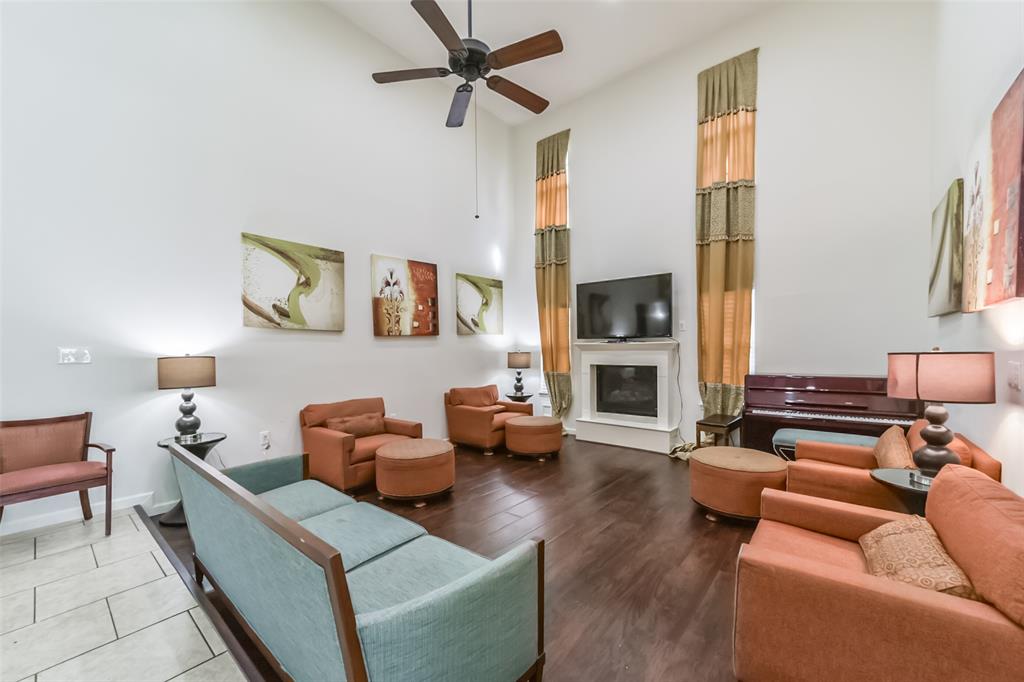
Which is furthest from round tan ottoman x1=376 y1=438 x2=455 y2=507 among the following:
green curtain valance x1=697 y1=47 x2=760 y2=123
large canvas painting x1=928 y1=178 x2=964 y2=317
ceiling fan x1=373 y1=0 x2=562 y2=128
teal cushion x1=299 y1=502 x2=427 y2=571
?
green curtain valance x1=697 y1=47 x2=760 y2=123

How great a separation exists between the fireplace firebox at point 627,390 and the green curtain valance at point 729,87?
10.1ft

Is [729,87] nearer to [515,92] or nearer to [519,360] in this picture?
[515,92]

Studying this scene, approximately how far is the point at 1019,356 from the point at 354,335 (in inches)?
190

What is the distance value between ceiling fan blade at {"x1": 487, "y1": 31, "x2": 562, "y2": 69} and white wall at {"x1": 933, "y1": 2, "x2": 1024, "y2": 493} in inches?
91.8

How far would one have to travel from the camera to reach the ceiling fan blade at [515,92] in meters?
3.39

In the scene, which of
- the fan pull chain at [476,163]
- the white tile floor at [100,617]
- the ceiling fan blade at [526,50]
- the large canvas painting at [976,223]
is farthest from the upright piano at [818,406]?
the fan pull chain at [476,163]

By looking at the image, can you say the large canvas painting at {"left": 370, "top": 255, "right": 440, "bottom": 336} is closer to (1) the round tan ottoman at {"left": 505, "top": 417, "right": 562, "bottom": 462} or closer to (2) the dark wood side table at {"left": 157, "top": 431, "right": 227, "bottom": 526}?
(1) the round tan ottoman at {"left": 505, "top": 417, "right": 562, "bottom": 462}

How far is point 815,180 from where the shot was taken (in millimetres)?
4125

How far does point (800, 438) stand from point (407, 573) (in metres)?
3.33

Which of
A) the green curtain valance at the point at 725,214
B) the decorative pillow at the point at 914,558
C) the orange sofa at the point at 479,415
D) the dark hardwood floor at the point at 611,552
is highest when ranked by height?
the green curtain valance at the point at 725,214

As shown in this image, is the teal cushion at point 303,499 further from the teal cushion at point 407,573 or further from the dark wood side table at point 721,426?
the dark wood side table at point 721,426

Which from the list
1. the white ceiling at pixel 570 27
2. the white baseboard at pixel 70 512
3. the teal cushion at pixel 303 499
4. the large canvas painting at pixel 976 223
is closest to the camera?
the large canvas painting at pixel 976 223

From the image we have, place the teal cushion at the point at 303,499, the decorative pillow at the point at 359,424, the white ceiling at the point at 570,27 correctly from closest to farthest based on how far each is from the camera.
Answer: the teal cushion at the point at 303,499 < the decorative pillow at the point at 359,424 < the white ceiling at the point at 570,27

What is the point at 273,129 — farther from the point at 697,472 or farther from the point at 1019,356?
the point at 1019,356
